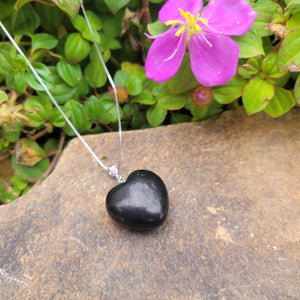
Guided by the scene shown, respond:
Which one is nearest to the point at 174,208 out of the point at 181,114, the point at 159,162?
the point at 159,162

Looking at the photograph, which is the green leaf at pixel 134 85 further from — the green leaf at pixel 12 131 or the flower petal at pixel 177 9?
the green leaf at pixel 12 131

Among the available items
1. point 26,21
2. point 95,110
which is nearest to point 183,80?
point 95,110

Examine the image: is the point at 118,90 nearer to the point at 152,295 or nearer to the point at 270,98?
the point at 270,98

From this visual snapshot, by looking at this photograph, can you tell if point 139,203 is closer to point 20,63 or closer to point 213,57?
point 213,57

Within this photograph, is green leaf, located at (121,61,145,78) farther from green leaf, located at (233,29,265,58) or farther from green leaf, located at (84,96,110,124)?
green leaf, located at (233,29,265,58)

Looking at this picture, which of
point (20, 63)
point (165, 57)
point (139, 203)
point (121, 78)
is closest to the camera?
point (139, 203)

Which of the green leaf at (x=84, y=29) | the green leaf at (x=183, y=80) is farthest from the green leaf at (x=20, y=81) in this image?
the green leaf at (x=183, y=80)

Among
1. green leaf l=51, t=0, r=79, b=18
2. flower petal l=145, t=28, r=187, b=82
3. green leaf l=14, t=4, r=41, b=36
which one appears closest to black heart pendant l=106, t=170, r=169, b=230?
flower petal l=145, t=28, r=187, b=82
